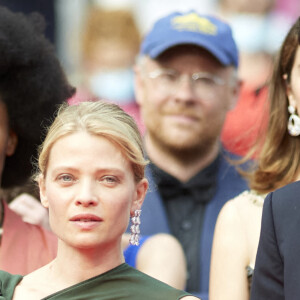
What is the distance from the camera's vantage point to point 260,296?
2.84 metres

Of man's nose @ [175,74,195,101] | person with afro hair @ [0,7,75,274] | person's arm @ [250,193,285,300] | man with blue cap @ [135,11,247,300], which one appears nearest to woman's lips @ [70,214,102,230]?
person's arm @ [250,193,285,300]

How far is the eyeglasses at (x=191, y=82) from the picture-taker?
4.90 meters

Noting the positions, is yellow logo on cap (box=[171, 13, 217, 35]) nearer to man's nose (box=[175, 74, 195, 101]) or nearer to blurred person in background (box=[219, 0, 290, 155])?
man's nose (box=[175, 74, 195, 101])

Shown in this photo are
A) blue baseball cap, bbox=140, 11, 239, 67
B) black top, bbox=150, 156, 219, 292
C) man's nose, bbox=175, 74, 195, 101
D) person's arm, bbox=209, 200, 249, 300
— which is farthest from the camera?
blue baseball cap, bbox=140, 11, 239, 67

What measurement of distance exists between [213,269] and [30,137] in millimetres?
1021

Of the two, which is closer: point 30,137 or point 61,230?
point 61,230

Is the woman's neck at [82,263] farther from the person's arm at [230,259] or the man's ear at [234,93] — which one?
the man's ear at [234,93]

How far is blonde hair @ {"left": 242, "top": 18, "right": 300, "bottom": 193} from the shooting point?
3.78 metres

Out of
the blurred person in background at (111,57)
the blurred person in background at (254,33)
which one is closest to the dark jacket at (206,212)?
the blurred person in background at (254,33)

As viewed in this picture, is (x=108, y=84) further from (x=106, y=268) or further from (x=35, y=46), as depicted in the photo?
(x=106, y=268)

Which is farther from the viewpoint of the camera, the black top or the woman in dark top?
the black top

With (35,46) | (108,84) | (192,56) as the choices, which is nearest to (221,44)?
(192,56)

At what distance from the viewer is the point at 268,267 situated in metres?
2.82

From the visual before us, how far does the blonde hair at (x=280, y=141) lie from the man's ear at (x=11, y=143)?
41.2 inches
